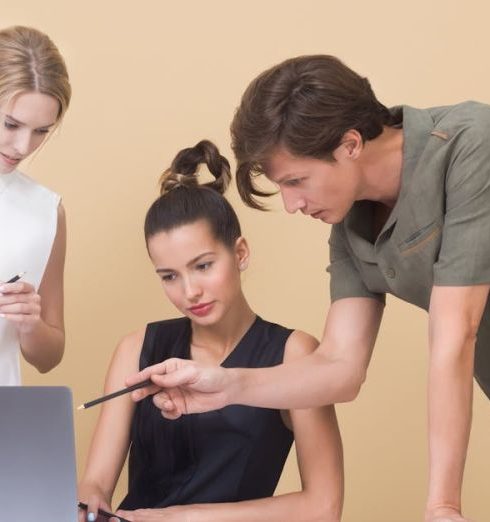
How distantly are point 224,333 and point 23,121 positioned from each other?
49 cm

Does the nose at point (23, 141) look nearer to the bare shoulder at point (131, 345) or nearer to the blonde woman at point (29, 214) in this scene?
the blonde woman at point (29, 214)

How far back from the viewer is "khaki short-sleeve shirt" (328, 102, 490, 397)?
1548 mm

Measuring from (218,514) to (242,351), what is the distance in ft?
1.10

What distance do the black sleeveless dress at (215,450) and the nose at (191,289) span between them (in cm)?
14

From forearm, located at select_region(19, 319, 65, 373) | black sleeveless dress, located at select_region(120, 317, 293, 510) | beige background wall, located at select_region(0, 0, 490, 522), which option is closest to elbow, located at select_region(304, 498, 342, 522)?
black sleeveless dress, located at select_region(120, 317, 293, 510)

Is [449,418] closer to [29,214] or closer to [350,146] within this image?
[350,146]

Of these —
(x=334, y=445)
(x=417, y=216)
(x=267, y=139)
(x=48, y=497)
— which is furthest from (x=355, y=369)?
(x=48, y=497)

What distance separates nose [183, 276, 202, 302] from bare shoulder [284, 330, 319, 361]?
187mm

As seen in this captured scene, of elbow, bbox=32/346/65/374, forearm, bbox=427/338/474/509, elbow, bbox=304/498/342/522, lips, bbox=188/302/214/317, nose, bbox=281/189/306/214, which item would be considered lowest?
elbow, bbox=304/498/342/522

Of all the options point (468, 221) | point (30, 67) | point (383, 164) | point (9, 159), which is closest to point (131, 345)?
point (9, 159)

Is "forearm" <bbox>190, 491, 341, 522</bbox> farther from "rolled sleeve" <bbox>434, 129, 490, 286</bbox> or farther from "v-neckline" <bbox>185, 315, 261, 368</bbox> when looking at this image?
"rolled sleeve" <bbox>434, 129, 490, 286</bbox>

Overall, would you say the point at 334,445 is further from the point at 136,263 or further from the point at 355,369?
the point at 136,263

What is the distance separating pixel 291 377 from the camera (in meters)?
1.74

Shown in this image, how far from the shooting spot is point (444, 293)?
1.53 m
